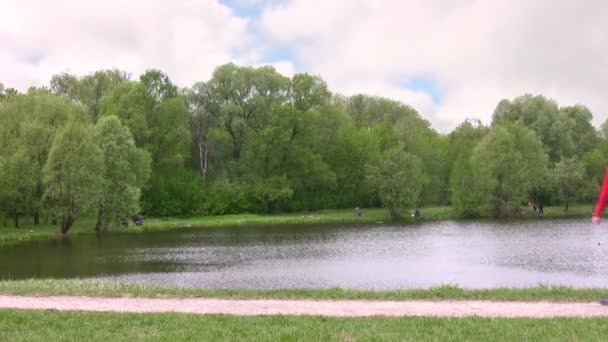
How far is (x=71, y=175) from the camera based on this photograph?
172 ft

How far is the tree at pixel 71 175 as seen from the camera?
5209 cm

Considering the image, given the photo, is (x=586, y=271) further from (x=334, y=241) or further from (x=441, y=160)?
(x=441, y=160)

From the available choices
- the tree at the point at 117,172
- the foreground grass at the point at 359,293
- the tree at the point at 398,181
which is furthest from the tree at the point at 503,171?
the foreground grass at the point at 359,293

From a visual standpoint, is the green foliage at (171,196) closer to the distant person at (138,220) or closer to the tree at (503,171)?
the distant person at (138,220)

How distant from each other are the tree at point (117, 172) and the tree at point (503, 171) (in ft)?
134

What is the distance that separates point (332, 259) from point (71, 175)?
1187 inches

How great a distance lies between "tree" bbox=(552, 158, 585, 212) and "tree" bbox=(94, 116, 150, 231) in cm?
5281

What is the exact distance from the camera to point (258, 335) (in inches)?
423

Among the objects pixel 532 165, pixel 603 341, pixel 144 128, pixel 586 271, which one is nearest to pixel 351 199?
pixel 532 165

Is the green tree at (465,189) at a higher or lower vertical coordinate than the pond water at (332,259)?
higher

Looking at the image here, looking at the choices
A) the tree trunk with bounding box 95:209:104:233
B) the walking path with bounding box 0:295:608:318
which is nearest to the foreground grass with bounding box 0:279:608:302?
the walking path with bounding box 0:295:608:318

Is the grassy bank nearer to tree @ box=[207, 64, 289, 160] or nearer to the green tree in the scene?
the green tree

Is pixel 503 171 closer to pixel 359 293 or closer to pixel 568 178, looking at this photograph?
pixel 568 178

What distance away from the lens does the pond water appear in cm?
2523
